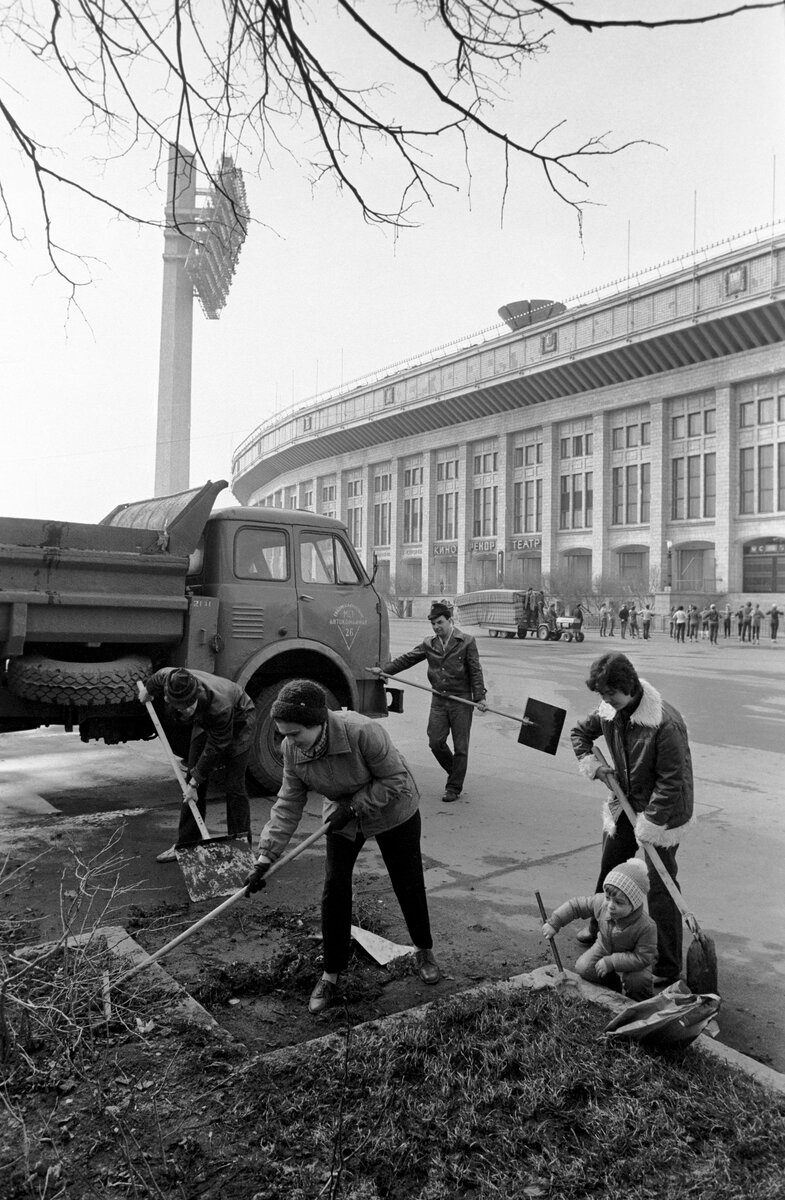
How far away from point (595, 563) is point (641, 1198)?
58.3 metres

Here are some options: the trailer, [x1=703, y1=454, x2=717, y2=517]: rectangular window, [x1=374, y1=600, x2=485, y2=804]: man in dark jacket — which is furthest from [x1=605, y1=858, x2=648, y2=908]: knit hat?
[x1=703, y1=454, x2=717, y2=517]: rectangular window

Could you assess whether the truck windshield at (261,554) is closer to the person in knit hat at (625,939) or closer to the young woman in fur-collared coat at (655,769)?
the young woman in fur-collared coat at (655,769)

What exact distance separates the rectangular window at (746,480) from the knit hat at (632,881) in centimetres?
5208

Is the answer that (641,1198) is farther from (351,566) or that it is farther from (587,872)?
(351,566)

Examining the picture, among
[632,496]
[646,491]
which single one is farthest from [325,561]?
Result: [632,496]

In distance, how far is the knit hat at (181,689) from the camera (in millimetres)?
5652

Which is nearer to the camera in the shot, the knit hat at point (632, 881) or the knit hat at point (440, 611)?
the knit hat at point (632, 881)

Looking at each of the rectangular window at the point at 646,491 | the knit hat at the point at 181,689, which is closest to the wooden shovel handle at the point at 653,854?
the knit hat at the point at 181,689

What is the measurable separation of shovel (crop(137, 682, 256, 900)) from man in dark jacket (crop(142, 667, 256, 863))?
28 cm

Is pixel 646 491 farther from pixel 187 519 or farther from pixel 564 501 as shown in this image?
pixel 187 519

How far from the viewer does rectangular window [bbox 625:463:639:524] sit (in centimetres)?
5750

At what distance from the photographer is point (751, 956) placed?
454cm

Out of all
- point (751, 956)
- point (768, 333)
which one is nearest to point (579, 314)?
→ point (768, 333)

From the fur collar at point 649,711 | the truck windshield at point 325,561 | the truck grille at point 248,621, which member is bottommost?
the fur collar at point 649,711
